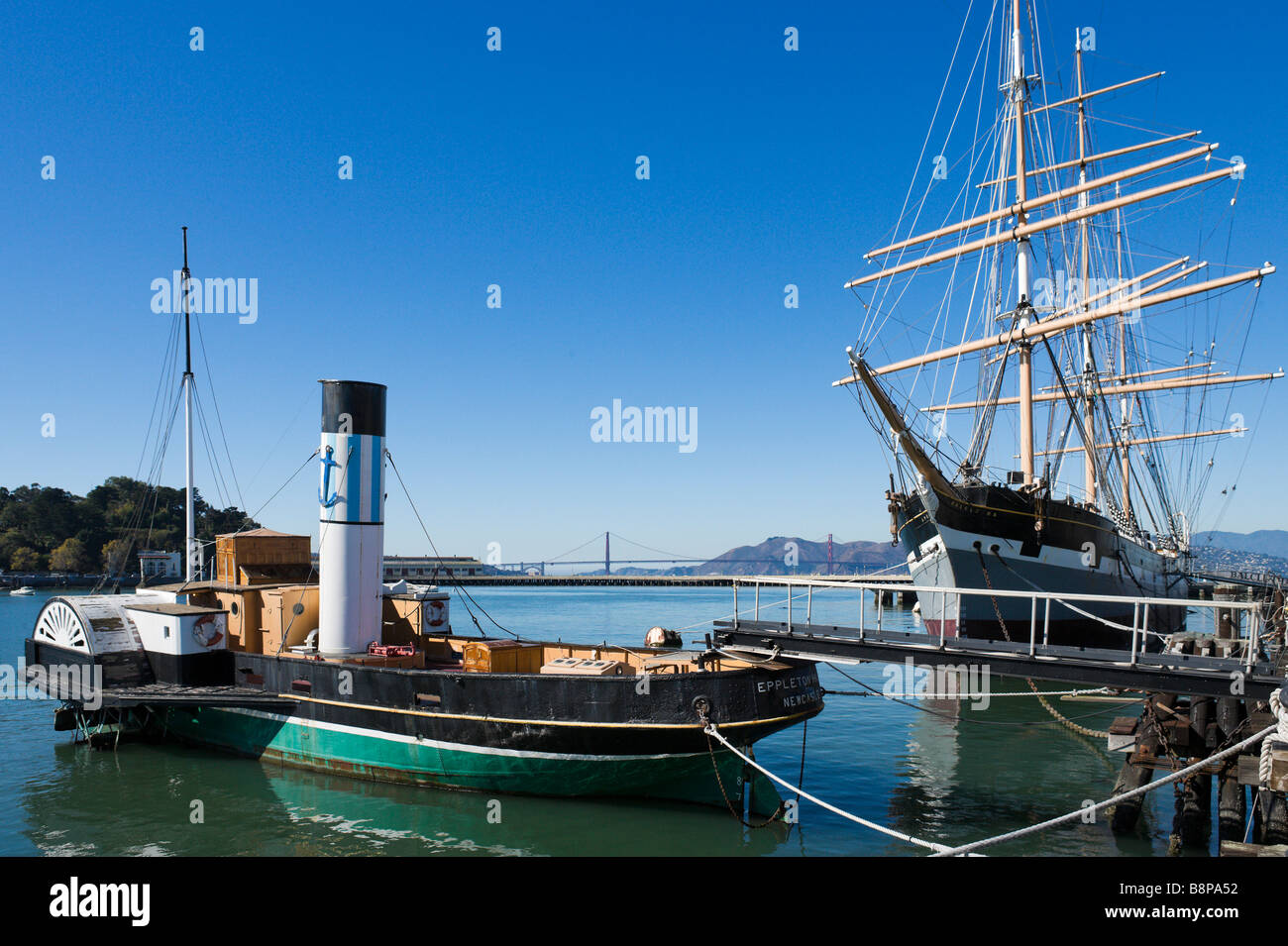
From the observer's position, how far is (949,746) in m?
24.6

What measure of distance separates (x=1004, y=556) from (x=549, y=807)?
2533 centimetres

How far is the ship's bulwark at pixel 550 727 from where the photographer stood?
16.8 m

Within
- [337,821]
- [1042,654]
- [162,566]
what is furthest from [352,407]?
[162,566]

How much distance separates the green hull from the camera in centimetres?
1728

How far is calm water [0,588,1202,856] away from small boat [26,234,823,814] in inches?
28.3

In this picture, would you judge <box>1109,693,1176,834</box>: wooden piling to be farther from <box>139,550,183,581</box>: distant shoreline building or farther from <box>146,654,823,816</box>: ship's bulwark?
<box>139,550,183,581</box>: distant shoreline building

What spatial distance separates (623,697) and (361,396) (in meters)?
10.2

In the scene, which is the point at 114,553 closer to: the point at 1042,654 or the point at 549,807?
the point at 549,807

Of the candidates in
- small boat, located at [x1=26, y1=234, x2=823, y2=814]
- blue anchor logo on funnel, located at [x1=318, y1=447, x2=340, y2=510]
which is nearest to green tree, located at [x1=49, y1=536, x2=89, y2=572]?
small boat, located at [x1=26, y1=234, x2=823, y2=814]

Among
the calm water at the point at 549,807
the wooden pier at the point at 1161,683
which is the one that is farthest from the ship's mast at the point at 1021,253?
the wooden pier at the point at 1161,683

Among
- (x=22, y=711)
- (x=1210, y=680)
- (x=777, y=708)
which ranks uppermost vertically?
(x=1210, y=680)

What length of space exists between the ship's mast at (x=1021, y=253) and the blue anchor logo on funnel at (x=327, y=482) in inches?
1319
